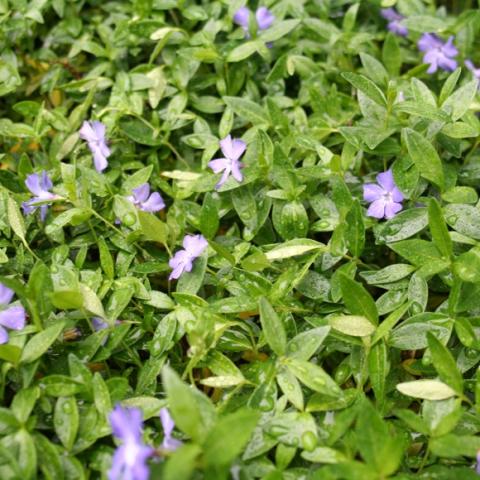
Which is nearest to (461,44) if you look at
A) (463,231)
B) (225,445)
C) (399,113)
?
A: (399,113)

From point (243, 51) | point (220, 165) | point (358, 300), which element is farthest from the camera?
point (243, 51)

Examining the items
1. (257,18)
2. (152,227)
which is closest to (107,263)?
(152,227)

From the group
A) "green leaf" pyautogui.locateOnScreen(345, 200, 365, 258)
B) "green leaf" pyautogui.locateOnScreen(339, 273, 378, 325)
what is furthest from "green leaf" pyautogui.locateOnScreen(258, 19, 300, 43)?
"green leaf" pyautogui.locateOnScreen(339, 273, 378, 325)

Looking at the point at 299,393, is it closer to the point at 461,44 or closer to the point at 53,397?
the point at 53,397

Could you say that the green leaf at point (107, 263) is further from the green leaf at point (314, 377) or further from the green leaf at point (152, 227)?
the green leaf at point (314, 377)

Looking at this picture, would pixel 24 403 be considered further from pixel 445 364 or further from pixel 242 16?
pixel 242 16
